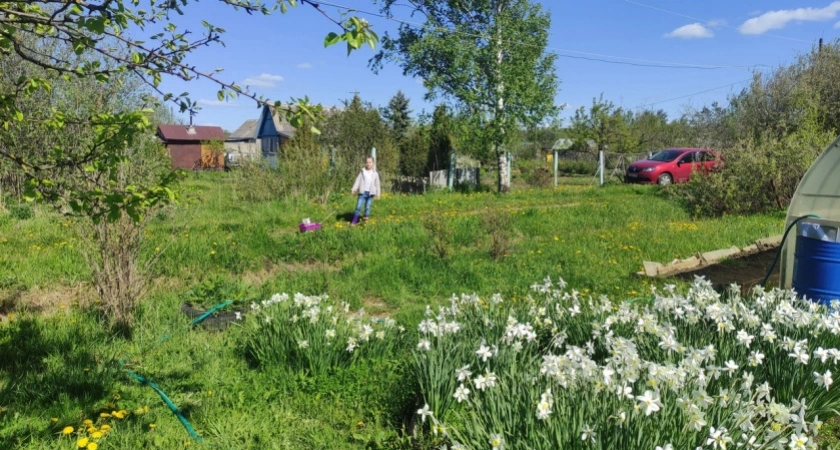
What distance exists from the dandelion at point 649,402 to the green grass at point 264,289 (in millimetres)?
1468

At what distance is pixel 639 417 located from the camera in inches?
89.0

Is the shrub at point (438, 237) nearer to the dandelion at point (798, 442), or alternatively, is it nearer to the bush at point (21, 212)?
→ the dandelion at point (798, 442)

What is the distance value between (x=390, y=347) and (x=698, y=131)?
150 feet

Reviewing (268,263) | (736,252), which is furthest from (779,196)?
(268,263)

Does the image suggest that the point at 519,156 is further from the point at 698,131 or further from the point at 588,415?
the point at 588,415

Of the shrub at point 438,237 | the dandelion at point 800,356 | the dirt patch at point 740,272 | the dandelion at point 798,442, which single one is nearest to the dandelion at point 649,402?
the dandelion at point 798,442

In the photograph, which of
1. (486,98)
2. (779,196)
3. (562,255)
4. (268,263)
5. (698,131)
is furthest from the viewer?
(698,131)

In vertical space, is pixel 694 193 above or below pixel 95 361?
above

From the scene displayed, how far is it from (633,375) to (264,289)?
483cm

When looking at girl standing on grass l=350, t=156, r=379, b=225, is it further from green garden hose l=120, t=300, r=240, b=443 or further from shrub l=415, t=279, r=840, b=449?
shrub l=415, t=279, r=840, b=449

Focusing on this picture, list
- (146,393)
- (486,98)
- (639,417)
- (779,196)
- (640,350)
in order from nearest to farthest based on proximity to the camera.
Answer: (639,417) < (640,350) < (146,393) < (779,196) < (486,98)

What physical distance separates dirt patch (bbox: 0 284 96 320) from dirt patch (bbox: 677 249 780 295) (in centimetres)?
689

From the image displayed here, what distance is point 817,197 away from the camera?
536cm

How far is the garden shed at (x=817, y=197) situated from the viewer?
207 inches
